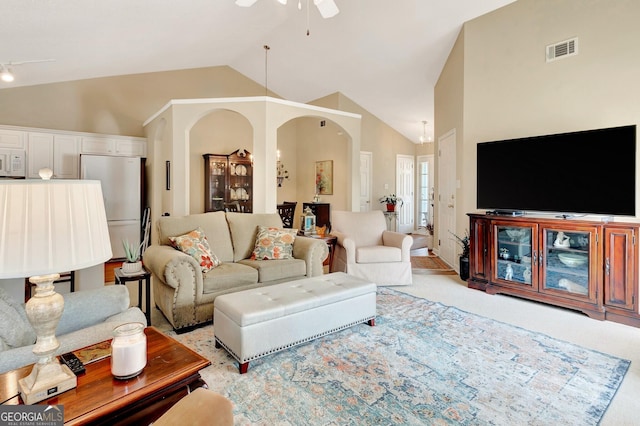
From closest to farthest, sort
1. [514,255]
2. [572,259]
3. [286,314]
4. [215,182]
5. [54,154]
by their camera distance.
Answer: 1. [286,314]
2. [572,259]
3. [514,255]
4. [54,154]
5. [215,182]

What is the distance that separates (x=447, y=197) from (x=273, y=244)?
3.28 metres

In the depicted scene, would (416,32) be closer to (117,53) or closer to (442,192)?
(442,192)

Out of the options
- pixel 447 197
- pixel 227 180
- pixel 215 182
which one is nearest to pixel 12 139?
pixel 215 182

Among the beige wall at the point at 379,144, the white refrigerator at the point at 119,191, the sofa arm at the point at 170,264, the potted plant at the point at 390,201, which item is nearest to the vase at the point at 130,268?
the sofa arm at the point at 170,264

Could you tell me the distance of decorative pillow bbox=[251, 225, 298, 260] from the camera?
3.55 meters

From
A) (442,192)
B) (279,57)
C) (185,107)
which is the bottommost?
(442,192)

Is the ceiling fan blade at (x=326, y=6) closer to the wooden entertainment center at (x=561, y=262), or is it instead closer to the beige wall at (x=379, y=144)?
the wooden entertainment center at (x=561, y=262)

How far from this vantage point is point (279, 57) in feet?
21.8

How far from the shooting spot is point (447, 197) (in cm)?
553

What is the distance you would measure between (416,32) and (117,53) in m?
4.34

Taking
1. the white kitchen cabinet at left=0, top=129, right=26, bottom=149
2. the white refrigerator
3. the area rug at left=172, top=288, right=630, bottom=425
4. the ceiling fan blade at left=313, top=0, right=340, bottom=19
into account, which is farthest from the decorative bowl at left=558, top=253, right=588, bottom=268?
the white kitchen cabinet at left=0, top=129, right=26, bottom=149

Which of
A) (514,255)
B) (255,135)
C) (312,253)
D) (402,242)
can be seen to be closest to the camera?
(312,253)

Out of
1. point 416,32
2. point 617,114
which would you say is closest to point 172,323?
point 617,114

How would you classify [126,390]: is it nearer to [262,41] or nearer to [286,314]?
[286,314]
